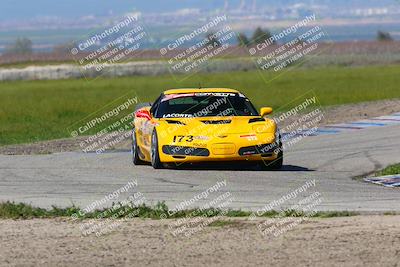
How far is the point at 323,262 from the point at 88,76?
68.0 meters

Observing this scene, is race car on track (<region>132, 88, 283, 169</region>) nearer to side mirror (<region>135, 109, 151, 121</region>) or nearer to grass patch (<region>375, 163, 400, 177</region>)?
side mirror (<region>135, 109, 151, 121</region>)

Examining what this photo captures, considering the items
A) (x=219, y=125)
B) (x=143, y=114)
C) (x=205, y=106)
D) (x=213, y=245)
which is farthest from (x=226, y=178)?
(x=213, y=245)

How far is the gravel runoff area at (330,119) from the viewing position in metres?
24.8

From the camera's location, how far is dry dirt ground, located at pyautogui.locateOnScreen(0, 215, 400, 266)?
1092 centimetres

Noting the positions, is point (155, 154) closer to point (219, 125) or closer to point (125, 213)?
point (219, 125)

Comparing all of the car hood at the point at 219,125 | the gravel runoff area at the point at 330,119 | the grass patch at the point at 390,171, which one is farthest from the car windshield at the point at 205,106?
the gravel runoff area at the point at 330,119

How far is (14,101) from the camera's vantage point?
168 ft

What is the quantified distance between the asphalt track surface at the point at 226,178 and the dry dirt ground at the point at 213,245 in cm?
178

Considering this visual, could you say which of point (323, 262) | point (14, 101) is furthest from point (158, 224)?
point (14, 101)

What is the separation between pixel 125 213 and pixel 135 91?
45169mm

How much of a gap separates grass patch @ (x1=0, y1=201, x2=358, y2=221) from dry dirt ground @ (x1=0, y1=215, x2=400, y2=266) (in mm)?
442

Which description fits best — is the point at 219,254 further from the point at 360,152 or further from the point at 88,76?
the point at 88,76

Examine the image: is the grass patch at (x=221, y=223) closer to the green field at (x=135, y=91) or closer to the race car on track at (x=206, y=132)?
the race car on track at (x=206, y=132)

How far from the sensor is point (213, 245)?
38.1 ft
